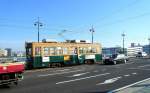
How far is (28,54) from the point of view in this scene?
3703 centimetres

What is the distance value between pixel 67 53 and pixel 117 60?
10.6 m

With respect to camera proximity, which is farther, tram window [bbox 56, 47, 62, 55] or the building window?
tram window [bbox 56, 47, 62, 55]

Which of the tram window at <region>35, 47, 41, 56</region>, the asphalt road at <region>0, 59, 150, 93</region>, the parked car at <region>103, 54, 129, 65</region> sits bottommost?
the asphalt road at <region>0, 59, 150, 93</region>

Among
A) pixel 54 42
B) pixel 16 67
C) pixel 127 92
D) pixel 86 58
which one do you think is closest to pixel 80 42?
pixel 86 58

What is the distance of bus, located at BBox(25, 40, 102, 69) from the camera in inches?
1443

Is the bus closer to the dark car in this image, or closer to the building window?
the building window

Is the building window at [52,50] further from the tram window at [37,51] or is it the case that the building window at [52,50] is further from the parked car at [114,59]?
the parked car at [114,59]

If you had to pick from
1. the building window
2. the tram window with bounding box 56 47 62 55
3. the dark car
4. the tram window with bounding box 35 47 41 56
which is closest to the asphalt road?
the tram window with bounding box 35 47 41 56

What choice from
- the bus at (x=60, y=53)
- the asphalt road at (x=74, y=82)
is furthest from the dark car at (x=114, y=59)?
the asphalt road at (x=74, y=82)

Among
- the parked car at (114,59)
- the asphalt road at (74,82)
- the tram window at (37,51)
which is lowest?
the asphalt road at (74,82)

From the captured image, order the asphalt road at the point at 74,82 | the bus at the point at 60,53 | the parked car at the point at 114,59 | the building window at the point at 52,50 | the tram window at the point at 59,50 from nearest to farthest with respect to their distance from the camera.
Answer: the asphalt road at the point at 74,82, the bus at the point at 60,53, the building window at the point at 52,50, the tram window at the point at 59,50, the parked car at the point at 114,59

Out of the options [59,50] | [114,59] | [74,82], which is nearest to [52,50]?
[59,50]

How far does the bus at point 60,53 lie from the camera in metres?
36.7

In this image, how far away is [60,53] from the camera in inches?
1569
